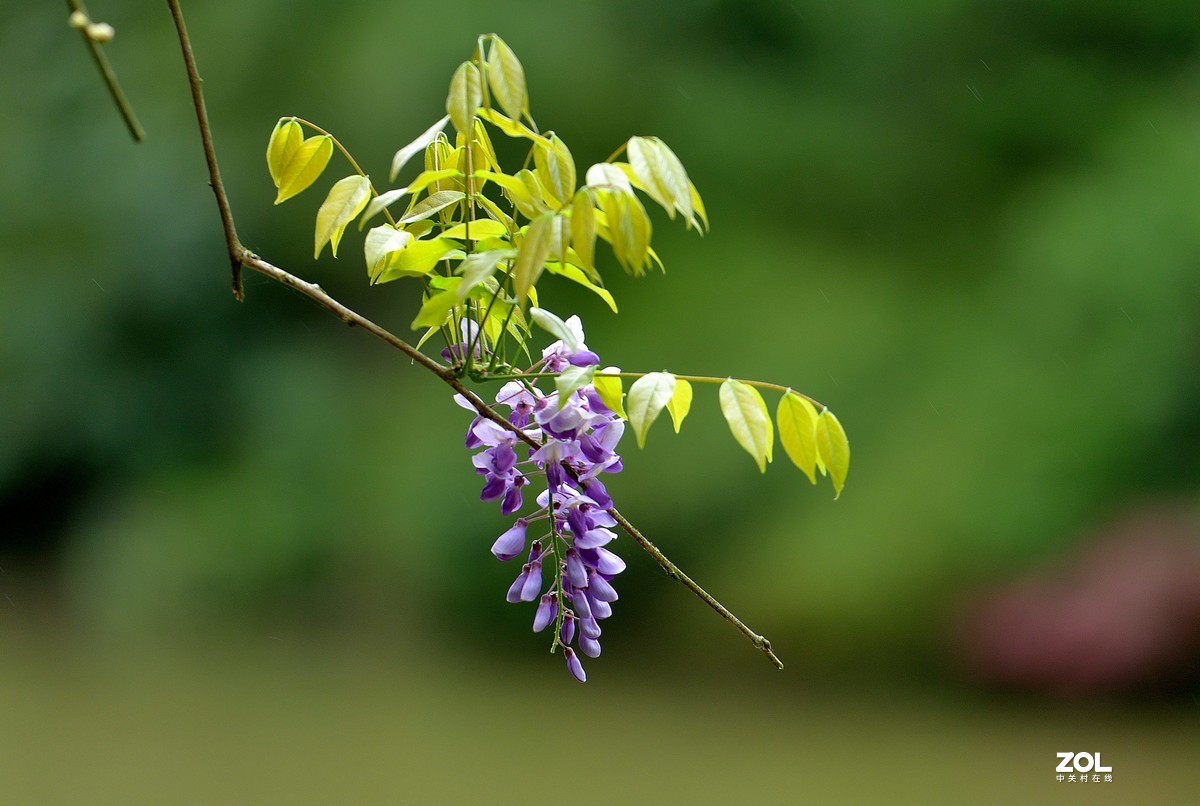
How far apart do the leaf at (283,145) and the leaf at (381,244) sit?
11 centimetres

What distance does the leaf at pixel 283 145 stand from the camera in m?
0.56

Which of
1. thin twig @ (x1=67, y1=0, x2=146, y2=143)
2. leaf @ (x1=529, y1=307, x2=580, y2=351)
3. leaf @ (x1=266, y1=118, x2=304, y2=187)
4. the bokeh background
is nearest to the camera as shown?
thin twig @ (x1=67, y1=0, x2=146, y2=143)

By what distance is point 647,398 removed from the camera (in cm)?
46

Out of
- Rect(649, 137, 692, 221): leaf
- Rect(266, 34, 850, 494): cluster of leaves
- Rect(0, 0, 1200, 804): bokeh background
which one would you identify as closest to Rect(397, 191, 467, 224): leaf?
Rect(266, 34, 850, 494): cluster of leaves

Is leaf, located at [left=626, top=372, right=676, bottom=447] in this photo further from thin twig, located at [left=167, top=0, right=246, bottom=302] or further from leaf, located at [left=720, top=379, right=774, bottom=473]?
thin twig, located at [left=167, top=0, right=246, bottom=302]

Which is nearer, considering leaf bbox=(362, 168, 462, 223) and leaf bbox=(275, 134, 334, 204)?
leaf bbox=(362, 168, 462, 223)

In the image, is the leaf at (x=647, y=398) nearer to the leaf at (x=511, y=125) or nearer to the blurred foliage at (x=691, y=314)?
the leaf at (x=511, y=125)

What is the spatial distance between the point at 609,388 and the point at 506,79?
0.13 m

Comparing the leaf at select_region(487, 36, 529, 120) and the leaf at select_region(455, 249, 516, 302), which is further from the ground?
the leaf at select_region(487, 36, 529, 120)

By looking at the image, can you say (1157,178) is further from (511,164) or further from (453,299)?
(453,299)

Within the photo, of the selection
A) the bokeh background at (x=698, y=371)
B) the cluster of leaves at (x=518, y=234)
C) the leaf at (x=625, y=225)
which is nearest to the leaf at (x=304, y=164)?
the cluster of leaves at (x=518, y=234)

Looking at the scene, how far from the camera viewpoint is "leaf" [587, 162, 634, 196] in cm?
43

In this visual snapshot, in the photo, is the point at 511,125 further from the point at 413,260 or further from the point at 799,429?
the point at 799,429

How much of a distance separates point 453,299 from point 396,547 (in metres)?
2.43
